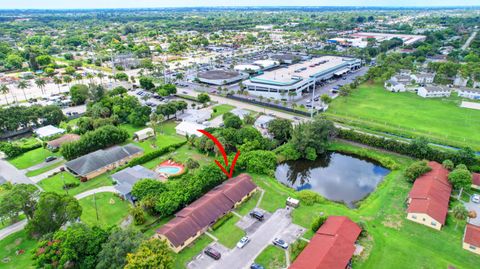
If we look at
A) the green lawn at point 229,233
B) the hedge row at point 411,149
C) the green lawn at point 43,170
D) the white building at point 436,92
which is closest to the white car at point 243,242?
the green lawn at point 229,233

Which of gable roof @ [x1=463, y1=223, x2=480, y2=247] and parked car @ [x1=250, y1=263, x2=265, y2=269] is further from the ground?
gable roof @ [x1=463, y1=223, x2=480, y2=247]

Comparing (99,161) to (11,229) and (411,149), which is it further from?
(411,149)

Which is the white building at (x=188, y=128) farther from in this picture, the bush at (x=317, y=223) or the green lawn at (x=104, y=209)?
the bush at (x=317, y=223)

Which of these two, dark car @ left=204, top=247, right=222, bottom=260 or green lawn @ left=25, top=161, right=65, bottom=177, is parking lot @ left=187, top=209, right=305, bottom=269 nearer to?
dark car @ left=204, top=247, right=222, bottom=260

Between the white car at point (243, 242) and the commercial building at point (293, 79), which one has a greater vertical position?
the commercial building at point (293, 79)

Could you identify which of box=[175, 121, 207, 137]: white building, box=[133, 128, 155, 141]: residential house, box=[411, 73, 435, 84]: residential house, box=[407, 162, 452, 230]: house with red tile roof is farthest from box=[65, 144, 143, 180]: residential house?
box=[411, 73, 435, 84]: residential house

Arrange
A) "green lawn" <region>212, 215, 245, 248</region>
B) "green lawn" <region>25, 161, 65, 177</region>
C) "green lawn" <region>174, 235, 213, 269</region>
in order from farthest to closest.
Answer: "green lawn" <region>25, 161, 65, 177</region>, "green lawn" <region>212, 215, 245, 248</region>, "green lawn" <region>174, 235, 213, 269</region>
